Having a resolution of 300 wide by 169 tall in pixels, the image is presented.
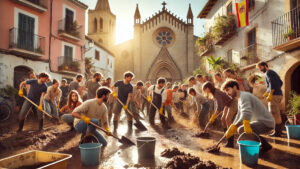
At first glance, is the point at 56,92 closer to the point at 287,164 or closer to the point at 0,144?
the point at 0,144

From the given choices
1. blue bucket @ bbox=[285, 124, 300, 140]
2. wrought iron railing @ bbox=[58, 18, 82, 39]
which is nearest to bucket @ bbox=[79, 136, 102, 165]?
blue bucket @ bbox=[285, 124, 300, 140]

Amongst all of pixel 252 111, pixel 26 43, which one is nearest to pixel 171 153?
pixel 252 111

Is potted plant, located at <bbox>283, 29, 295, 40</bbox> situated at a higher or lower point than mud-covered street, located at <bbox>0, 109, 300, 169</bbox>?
higher

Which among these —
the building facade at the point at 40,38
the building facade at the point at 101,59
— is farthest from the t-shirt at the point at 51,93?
the building facade at the point at 101,59

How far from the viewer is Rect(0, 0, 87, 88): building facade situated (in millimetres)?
13047

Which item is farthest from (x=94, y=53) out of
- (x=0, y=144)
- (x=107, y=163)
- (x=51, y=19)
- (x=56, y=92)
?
(x=107, y=163)

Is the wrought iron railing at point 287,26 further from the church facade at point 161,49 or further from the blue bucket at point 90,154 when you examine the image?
the church facade at point 161,49

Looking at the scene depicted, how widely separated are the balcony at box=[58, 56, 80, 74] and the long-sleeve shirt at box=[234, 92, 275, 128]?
50.3ft

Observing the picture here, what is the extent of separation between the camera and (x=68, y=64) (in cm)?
1755

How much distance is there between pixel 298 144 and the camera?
16.3 feet

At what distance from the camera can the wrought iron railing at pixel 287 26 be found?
8549 mm

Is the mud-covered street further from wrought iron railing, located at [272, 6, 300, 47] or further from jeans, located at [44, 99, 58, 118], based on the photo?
wrought iron railing, located at [272, 6, 300, 47]

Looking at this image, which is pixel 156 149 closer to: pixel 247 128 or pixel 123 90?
pixel 247 128

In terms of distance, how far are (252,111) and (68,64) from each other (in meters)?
16.2
